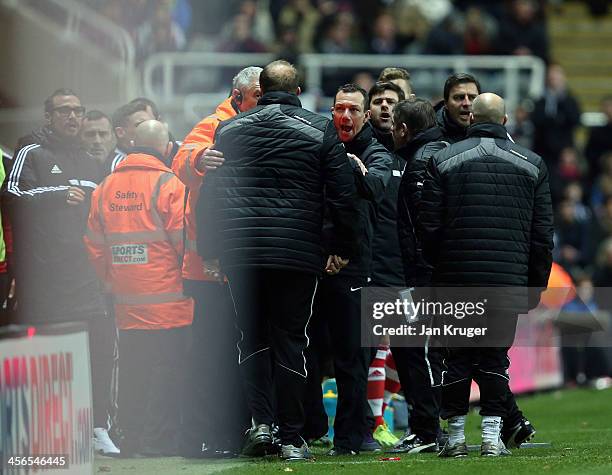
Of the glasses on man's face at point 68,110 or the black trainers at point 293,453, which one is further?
the glasses on man's face at point 68,110

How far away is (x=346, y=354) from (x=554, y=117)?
448 inches

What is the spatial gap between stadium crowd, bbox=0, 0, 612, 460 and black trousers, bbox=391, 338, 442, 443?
0.04 feet

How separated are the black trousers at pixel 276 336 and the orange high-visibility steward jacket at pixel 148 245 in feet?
2.99

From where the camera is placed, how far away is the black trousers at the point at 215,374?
383 inches

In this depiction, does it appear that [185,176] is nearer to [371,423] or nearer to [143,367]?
[143,367]

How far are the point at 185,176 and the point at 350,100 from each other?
1107 mm

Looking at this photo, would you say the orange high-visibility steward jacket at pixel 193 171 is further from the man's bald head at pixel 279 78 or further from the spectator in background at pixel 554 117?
the spectator in background at pixel 554 117

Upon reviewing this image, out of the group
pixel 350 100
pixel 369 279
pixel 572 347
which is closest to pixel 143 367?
pixel 369 279

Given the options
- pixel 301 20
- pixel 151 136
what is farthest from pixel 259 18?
pixel 151 136

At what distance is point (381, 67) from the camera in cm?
2052

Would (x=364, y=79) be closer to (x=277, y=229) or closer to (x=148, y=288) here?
(x=148, y=288)

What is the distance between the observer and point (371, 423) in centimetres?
1041

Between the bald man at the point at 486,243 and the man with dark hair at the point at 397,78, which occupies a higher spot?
the man with dark hair at the point at 397,78

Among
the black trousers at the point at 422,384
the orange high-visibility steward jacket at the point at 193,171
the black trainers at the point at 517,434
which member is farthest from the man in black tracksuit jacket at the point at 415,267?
the orange high-visibility steward jacket at the point at 193,171
